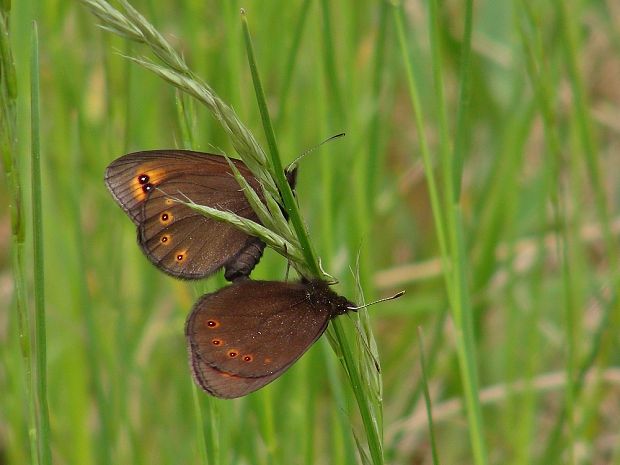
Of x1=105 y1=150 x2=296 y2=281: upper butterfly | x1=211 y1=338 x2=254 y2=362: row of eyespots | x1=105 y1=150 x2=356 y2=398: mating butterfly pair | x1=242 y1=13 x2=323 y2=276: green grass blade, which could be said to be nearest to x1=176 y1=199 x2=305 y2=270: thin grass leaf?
x1=242 y1=13 x2=323 y2=276: green grass blade

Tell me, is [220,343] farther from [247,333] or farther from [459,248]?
[459,248]

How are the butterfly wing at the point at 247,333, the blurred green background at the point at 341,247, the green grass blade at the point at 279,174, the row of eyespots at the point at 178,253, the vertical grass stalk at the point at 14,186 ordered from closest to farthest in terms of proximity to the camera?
the green grass blade at the point at 279,174
the vertical grass stalk at the point at 14,186
the butterfly wing at the point at 247,333
the row of eyespots at the point at 178,253
the blurred green background at the point at 341,247

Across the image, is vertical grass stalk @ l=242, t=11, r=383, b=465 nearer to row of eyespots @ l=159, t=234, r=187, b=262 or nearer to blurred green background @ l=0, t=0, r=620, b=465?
blurred green background @ l=0, t=0, r=620, b=465

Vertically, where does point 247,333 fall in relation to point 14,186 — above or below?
below

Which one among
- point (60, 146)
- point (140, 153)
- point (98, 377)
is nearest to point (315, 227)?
point (60, 146)

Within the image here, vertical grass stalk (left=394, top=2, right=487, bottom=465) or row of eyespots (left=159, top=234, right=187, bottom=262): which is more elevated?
row of eyespots (left=159, top=234, right=187, bottom=262)

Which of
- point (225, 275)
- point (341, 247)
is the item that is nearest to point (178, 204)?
point (225, 275)

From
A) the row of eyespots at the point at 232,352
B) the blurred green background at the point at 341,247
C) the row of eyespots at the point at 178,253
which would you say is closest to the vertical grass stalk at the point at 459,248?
the blurred green background at the point at 341,247

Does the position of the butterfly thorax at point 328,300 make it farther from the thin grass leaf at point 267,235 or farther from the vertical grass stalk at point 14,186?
the vertical grass stalk at point 14,186
